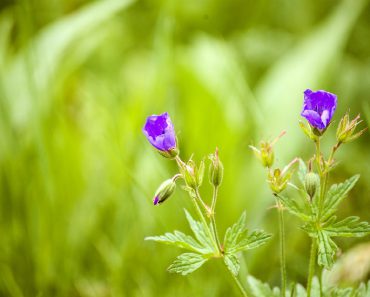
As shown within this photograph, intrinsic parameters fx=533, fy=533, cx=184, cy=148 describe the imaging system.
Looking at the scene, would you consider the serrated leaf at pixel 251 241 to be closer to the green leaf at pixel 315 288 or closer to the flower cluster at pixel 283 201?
the flower cluster at pixel 283 201

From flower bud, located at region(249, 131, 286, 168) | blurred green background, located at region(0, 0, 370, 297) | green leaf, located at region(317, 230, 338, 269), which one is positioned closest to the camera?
green leaf, located at region(317, 230, 338, 269)

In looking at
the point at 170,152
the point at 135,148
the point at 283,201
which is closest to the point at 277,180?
the point at 283,201

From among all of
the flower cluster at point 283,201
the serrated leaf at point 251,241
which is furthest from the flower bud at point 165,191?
the serrated leaf at point 251,241

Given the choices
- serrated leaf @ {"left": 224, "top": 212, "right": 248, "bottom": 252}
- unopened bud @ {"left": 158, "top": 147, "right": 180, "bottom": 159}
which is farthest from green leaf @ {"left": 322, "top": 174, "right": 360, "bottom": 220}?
unopened bud @ {"left": 158, "top": 147, "right": 180, "bottom": 159}

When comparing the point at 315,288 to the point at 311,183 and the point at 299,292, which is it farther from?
the point at 311,183

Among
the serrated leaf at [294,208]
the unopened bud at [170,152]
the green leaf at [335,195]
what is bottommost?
the green leaf at [335,195]

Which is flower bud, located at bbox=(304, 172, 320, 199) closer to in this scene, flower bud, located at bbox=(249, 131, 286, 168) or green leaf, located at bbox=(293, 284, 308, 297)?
flower bud, located at bbox=(249, 131, 286, 168)

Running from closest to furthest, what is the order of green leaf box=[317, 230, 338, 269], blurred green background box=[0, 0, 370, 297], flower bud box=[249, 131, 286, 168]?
1. green leaf box=[317, 230, 338, 269]
2. flower bud box=[249, 131, 286, 168]
3. blurred green background box=[0, 0, 370, 297]
